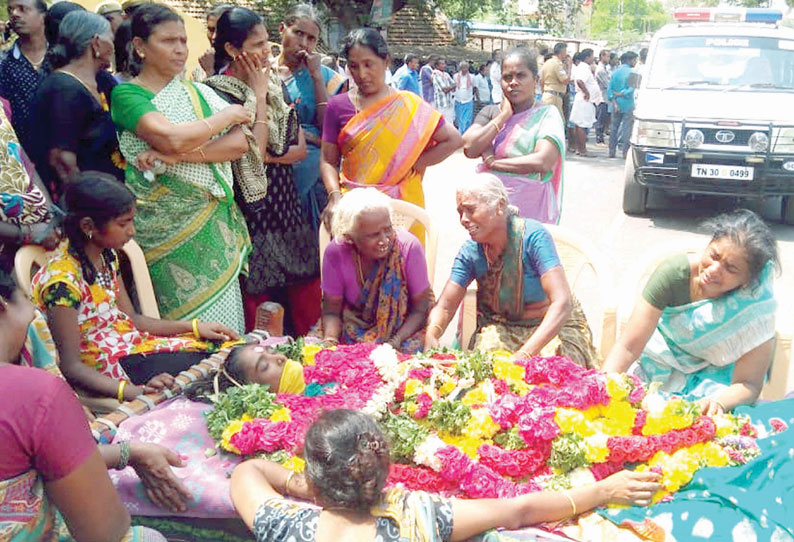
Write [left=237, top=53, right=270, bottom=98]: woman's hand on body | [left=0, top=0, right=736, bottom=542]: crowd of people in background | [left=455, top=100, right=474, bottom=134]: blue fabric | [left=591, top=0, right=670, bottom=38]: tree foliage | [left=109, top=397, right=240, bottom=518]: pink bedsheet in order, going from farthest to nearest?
[left=591, top=0, right=670, bottom=38]: tree foliage
[left=455, top=100, right=474, bottom=134]: blue fabric
[left=237, top=53, right=270, bottom=98]: woman's hand on body
[left=109, top=397, right=240, bottom=518]: pink bedsheet
[left=0, top=0, right=736, bottom=542]: crowd of people in background

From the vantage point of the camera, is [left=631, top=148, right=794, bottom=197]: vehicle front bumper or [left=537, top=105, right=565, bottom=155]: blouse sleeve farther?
[left=631, top=148, right=794, bottom=197]: vehicle front bumper

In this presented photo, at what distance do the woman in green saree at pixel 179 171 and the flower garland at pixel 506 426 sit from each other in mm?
1068

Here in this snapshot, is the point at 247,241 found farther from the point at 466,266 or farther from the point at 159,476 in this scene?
the point at 159,476

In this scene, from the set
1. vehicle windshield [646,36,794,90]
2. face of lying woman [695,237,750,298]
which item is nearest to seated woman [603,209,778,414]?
face of lying woman [695,237,750,298]

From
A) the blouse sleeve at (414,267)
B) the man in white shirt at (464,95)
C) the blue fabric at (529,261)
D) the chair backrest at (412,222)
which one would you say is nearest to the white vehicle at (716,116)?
the chair backrest at (412,222)

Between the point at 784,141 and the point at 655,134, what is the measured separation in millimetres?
1308

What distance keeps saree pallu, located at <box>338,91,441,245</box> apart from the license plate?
5.15m

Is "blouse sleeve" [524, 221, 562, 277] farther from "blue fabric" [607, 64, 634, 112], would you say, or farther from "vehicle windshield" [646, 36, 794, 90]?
"blue fabric" [607, 64, 634, 112]

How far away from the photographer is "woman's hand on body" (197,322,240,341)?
11.6 ft

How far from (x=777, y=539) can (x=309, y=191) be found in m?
3.27

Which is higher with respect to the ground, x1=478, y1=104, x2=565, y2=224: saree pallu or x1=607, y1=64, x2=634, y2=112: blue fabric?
x1=478, y1=104, x2=565, y2=224: saree pallu

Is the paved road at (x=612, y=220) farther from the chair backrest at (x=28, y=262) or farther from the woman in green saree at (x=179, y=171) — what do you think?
the chair backrest at (x=28, y=262)

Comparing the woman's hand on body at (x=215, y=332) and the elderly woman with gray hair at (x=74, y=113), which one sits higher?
the elderly woman with gray hair at (x=74, y=113)

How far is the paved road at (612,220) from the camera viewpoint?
7.77 m
